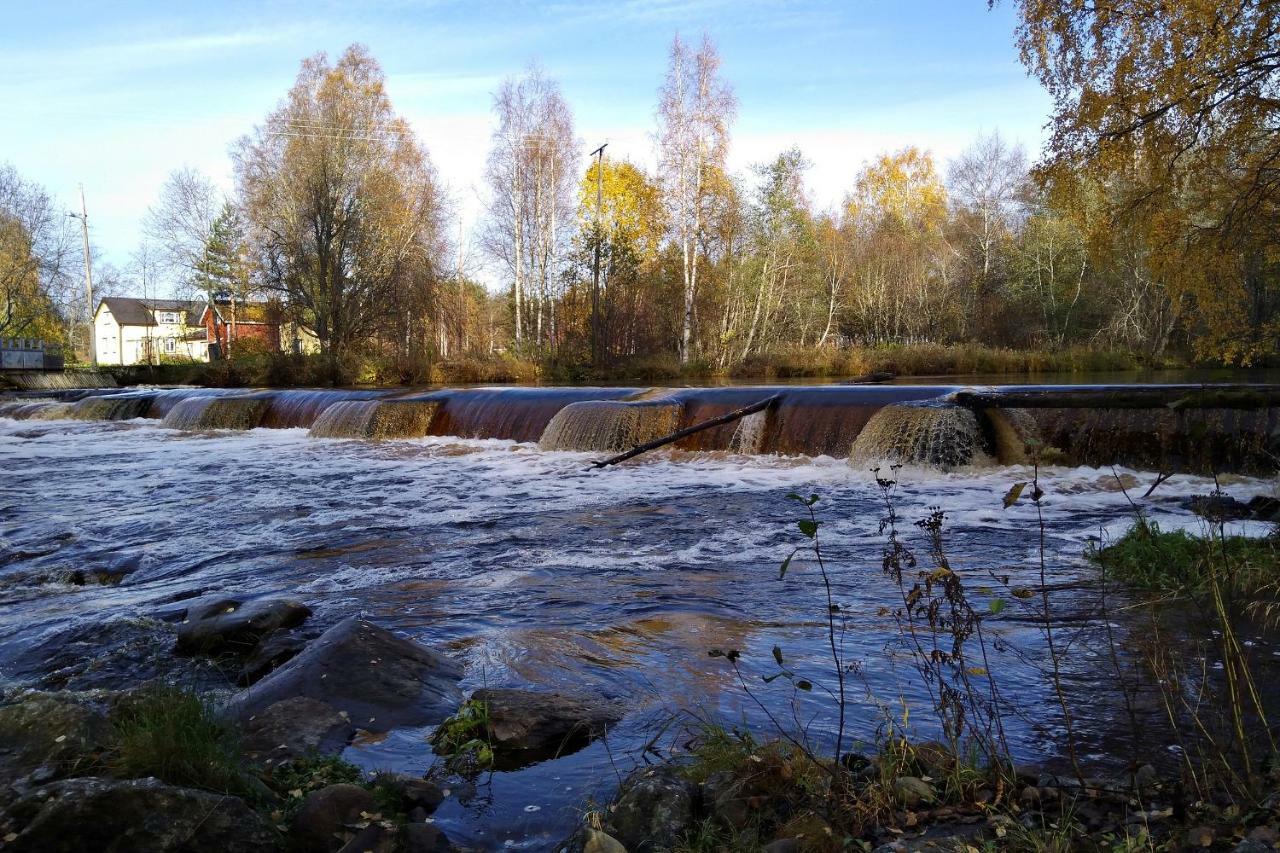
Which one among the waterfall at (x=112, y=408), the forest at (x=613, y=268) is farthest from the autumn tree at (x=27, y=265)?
the waterfall at (x=112, y=408)

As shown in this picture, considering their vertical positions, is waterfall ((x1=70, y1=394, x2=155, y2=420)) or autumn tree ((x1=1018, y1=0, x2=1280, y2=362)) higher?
autumn tree ((x1=1018, y1=0, x2=1280, y2=362))

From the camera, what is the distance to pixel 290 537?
7.97m

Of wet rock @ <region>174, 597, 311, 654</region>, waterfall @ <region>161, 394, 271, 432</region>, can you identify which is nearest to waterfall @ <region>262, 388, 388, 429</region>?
waterfall @ <region>161, 394, 271, 432</region>

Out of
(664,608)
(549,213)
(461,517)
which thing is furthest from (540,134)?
(664,608)

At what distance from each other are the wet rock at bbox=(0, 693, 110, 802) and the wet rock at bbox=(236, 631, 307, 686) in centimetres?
111

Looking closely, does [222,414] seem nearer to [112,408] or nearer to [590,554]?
[112,408]

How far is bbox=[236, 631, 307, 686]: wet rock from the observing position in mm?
4242

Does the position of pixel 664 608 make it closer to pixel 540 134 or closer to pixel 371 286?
pixel 371 286

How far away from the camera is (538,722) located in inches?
136

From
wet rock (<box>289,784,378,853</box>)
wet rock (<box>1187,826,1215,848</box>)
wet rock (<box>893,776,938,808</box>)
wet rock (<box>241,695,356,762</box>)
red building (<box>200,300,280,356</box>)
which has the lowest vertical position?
wet rock (<box>241,695,356,762</box>)

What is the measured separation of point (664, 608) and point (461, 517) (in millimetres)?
4045

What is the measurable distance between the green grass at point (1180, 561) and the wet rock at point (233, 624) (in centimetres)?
502

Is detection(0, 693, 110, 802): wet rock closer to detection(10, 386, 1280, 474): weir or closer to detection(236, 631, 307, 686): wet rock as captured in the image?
detection(236, 631, 307, 686): wet rock

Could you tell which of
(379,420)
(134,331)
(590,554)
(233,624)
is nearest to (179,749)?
(233,624)
